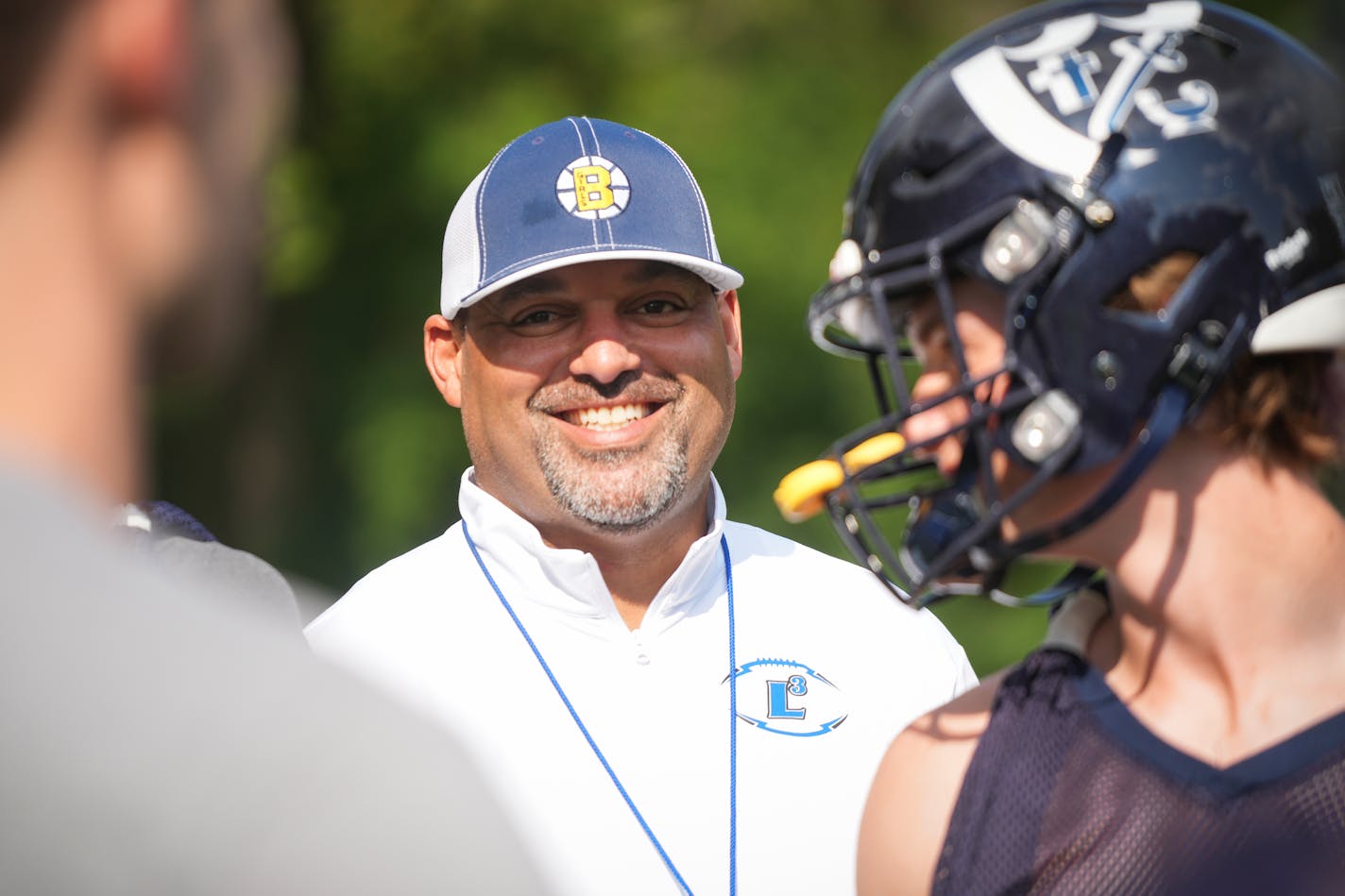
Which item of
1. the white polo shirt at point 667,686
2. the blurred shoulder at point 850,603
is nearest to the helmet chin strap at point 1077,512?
the white polo shirt at point 667,686

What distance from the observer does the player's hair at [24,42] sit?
1.07 m

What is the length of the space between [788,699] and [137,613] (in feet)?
8.02

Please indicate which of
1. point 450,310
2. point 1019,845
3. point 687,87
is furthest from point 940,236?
point 687,87

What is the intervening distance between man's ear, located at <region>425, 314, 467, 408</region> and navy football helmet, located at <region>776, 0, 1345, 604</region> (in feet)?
5.49

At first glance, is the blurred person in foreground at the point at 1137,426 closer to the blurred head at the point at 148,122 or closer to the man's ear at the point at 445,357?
the blurred head at the point at 148,122

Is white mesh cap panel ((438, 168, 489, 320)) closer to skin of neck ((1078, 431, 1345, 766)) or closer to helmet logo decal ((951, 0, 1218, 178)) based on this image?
helmet logo decal ((951, 0, 1218, 178))

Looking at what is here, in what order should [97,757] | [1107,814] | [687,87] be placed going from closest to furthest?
[97,757] → [1107,814] → [687,87]

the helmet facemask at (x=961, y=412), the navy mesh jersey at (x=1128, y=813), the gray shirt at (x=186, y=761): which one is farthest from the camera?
the helmet facemask at (x=961, y=412)

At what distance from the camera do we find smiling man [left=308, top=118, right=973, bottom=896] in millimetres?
3244

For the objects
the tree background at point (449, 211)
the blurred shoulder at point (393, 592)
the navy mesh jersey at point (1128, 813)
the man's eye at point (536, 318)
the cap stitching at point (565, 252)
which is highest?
the tree background at point (449, 211)

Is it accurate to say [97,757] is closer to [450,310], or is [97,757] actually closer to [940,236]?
[940,236]

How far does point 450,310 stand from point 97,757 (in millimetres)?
2692

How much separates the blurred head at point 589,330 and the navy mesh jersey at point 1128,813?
140 cm

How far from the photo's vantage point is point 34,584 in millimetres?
1006
